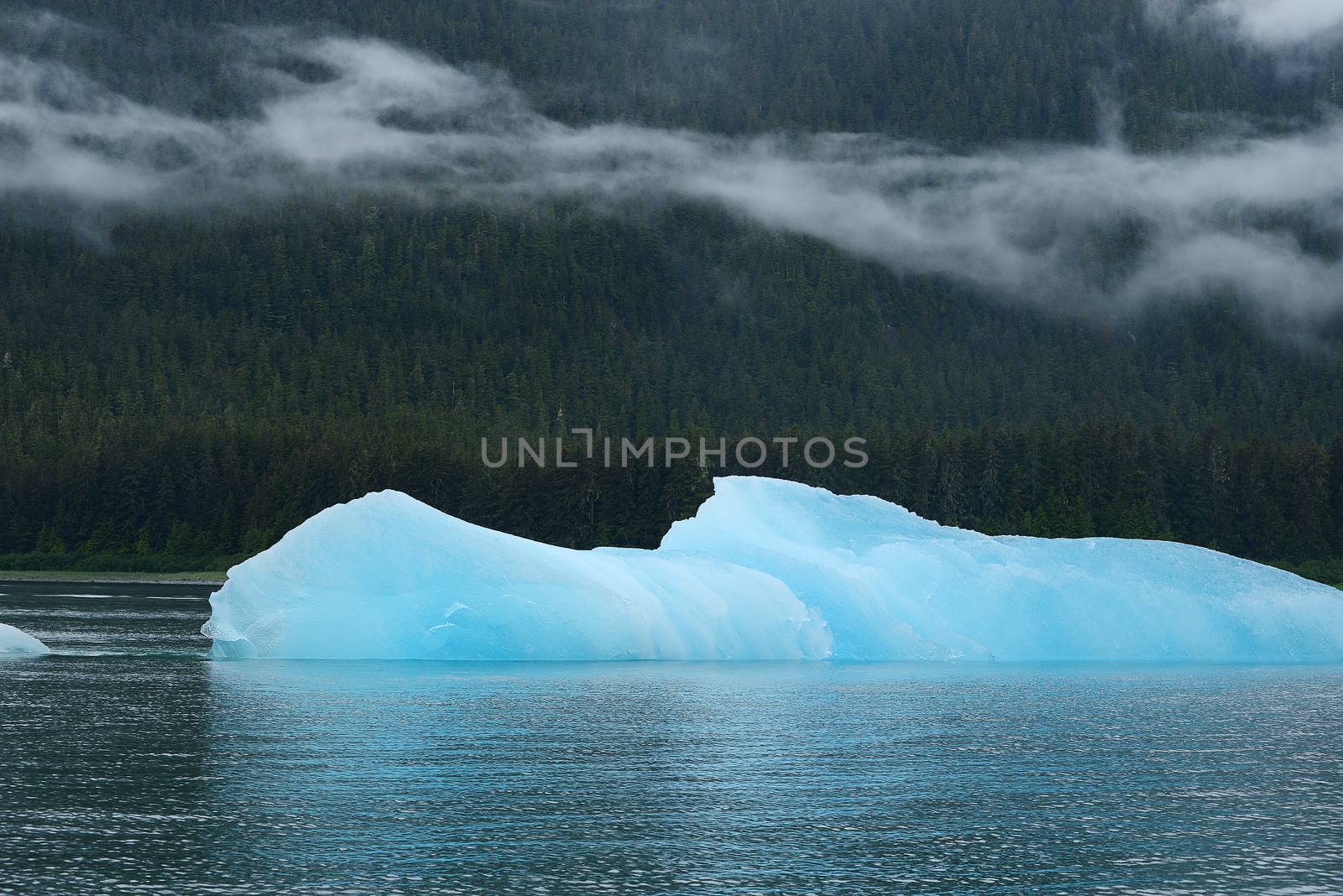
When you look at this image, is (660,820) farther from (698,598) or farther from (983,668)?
(983,668)

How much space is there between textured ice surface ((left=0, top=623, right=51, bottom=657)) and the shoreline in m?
70.6

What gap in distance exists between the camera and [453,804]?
19906 mm

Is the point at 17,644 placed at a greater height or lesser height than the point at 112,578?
→ lesser

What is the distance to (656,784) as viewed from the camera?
70.8 ft

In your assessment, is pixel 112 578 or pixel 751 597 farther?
pixel 112 578

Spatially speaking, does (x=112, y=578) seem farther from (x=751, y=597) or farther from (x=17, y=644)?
(x=751, y=597)

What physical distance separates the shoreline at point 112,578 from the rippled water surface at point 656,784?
80463 millimetres

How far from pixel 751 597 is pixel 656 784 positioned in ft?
59.8

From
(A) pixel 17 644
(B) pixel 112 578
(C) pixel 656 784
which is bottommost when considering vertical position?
(C) pixel 656 784

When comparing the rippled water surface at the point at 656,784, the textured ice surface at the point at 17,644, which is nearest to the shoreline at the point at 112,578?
the textured ice surface at the point at 17,644

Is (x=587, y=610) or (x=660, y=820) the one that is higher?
(x=587, y=610)

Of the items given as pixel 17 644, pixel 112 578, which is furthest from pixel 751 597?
pixel 112 578

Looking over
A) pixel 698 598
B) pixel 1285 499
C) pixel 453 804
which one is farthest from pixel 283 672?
pixel 1285 499

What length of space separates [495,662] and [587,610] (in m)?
4.05
